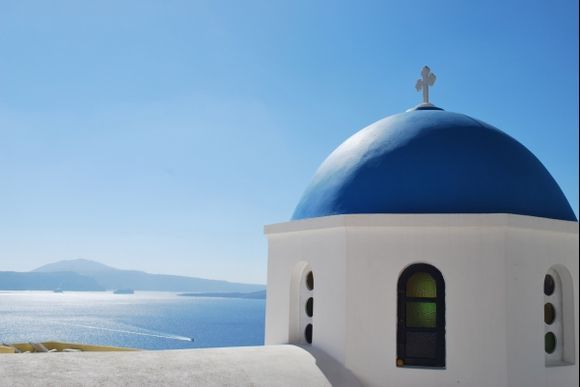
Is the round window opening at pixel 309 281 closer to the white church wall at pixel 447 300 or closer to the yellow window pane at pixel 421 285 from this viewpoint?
the white church wall at pixel 447 300

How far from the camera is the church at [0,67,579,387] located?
753 cm

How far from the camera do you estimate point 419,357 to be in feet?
25.9

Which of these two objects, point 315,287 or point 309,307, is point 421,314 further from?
point 309,307

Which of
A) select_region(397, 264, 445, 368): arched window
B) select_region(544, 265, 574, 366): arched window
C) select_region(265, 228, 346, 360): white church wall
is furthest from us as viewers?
select_region(544, 265, 574, 366): arched window

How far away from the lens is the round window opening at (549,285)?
842cm

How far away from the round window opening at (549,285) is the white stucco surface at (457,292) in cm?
30

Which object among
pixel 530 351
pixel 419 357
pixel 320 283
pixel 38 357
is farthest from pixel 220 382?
pixel 530 351

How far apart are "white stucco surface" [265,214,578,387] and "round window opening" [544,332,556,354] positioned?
0.88 feet

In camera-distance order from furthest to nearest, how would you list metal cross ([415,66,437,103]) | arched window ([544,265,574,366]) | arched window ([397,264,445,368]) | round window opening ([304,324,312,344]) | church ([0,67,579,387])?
metal cross ([415,66,437,103])
round window opening ([304,324,312,344])
arched window ([544,265,574,366])
arched window ([397,264,445,368])
church ([0,67,579,387])

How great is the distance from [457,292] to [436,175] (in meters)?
1.75

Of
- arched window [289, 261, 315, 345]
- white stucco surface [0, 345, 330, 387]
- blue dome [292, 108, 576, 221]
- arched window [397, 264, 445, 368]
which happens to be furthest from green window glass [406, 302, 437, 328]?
arched window [289, 261, 315, 345]

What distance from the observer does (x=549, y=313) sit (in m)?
8.47

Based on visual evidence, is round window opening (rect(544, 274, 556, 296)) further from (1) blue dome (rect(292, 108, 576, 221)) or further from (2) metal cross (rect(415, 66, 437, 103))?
(2) metal cross (rect(415, 66, 437, 103))

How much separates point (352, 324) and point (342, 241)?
1.20 meters
